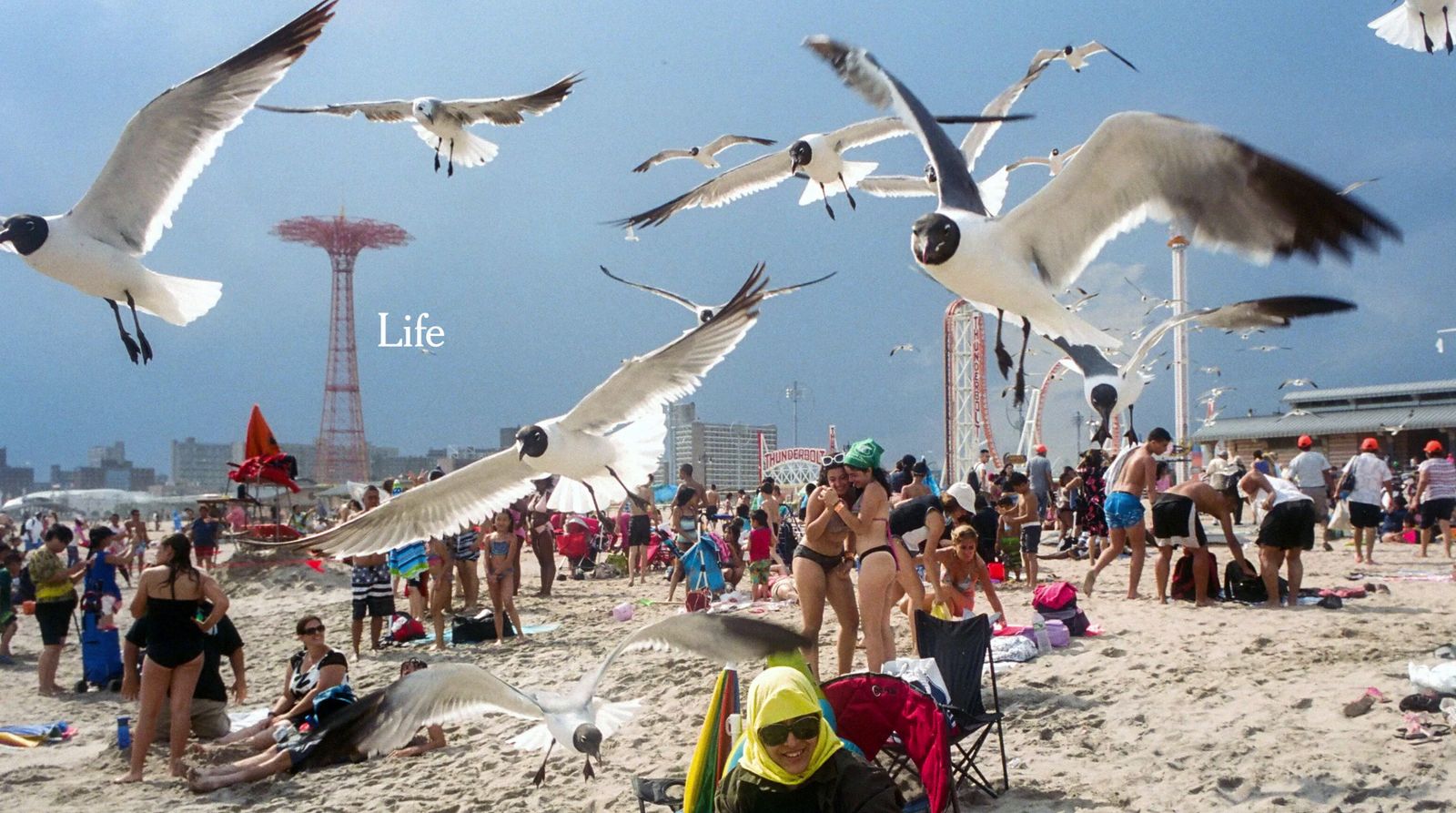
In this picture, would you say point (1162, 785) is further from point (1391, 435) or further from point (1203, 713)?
point (1391, 435)

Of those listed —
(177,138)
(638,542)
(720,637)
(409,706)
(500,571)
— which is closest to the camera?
(720,637)

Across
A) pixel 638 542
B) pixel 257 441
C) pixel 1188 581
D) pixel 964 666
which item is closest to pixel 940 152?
pixel 964 666

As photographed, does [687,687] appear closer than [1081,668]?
No

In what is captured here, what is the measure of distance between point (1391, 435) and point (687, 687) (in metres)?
26.5

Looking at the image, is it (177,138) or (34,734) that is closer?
(177,138)

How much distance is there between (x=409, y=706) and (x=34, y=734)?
4367 millimetres

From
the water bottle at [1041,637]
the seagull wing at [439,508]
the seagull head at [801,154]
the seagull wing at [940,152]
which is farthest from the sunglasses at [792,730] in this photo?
the seagull head at [801,154]

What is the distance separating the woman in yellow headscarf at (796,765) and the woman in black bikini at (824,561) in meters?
2.25

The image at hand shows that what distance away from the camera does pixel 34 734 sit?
6867 millimetres

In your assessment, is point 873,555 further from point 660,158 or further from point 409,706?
point 660,158

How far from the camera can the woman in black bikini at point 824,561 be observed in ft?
16.2

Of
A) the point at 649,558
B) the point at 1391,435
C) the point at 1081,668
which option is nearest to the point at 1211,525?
the point at 649,558

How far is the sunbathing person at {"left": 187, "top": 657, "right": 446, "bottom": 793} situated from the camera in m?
4.16

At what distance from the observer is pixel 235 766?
18.2 ft
